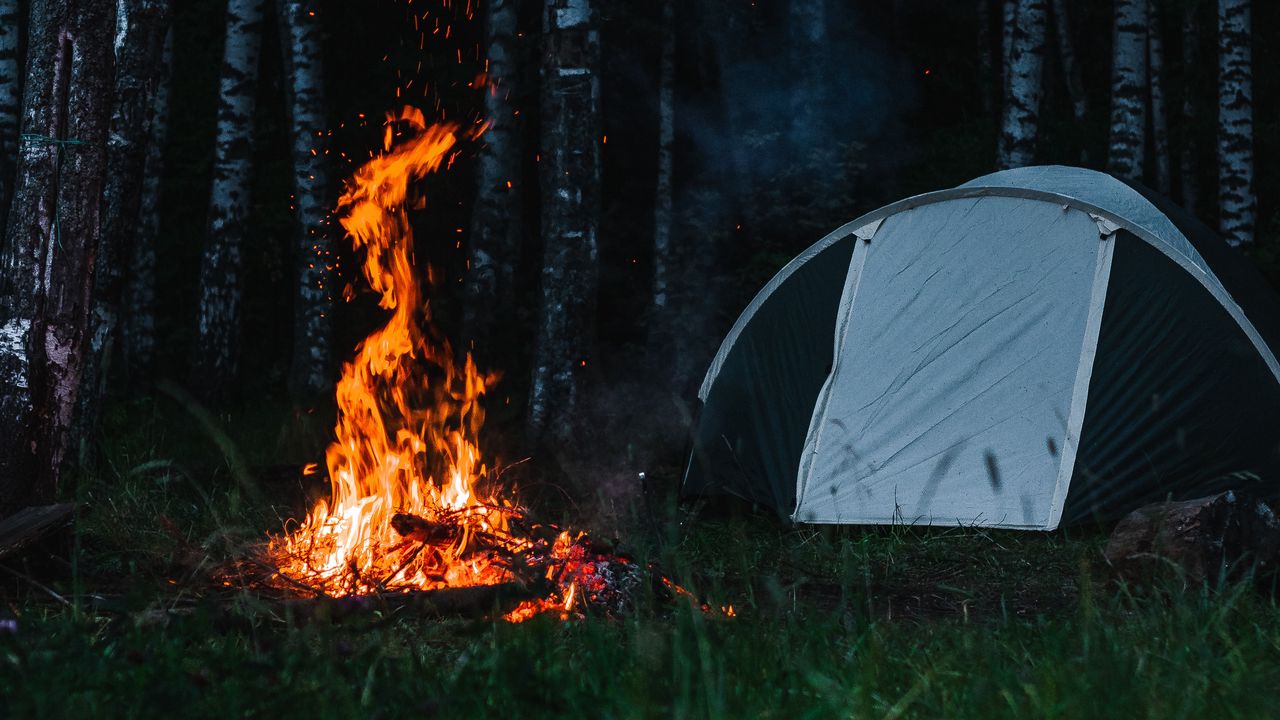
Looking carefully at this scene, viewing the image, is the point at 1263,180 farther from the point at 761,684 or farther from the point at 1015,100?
the point at 761,684

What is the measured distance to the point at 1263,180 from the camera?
15.6 m

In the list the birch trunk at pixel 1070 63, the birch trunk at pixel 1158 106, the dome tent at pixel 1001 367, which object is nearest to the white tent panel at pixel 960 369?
the dome tent at pixel 1001 367

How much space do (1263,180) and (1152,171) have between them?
293cm

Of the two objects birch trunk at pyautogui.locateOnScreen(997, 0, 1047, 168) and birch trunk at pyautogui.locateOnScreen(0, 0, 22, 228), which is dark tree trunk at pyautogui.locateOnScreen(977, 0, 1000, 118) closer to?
birch trunk at pyautogui.locateOnScreen(997, 0, 1047, 168)

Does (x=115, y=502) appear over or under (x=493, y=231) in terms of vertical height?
under

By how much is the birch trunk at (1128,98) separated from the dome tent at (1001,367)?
4.19m

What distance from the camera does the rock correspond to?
5711 millimetres

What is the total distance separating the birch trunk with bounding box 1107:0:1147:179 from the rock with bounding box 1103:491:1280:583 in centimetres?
721

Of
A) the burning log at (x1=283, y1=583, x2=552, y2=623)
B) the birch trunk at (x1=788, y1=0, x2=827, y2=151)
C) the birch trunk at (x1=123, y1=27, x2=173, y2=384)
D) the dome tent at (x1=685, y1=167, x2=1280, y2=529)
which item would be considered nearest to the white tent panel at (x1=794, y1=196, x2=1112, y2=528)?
the dome tent at (x1=685, y1=167, x2=1280, y2=529)

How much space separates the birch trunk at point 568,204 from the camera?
9.95 m

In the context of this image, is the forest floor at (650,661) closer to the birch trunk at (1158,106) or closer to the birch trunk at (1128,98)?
the birch trunk at (1128,98)

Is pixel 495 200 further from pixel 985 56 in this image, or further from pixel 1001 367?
pixel 985 56

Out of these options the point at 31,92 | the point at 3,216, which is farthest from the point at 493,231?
the point at 31,92

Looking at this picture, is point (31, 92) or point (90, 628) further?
point (31, 92)
